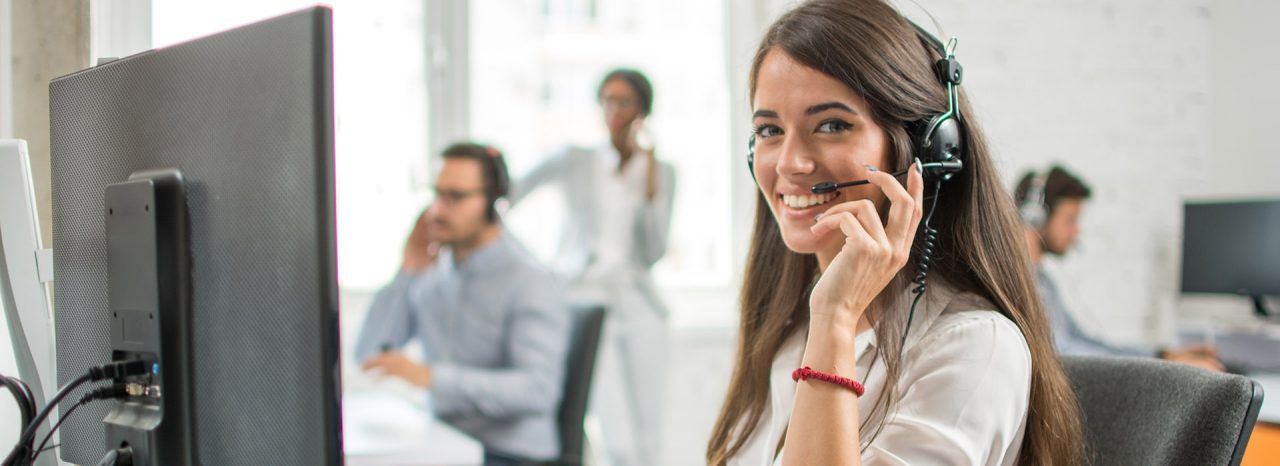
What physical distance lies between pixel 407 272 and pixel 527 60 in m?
1.16

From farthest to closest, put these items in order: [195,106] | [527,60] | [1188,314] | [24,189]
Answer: [1188,314] → [527,60] → [24,189] → [195,106]

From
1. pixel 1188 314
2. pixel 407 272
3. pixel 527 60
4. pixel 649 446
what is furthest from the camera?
pixel 1188 314

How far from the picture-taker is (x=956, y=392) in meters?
0.99

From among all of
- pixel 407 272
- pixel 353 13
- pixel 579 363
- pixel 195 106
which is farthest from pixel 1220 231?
pixel 195 106

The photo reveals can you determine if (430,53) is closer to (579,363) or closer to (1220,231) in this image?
(579,363)

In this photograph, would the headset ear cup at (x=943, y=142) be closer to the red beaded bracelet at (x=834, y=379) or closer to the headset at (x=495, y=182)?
the red beaded bracelet at (x=834, y=379)

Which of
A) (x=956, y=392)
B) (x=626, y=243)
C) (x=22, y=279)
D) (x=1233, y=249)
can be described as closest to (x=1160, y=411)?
(x=956, y=392)

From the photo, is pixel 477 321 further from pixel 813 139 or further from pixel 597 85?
pixel 813 139

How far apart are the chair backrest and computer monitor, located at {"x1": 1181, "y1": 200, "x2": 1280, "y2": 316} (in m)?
2.37

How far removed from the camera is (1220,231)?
3334 mm

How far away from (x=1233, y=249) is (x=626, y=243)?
6.96 ft

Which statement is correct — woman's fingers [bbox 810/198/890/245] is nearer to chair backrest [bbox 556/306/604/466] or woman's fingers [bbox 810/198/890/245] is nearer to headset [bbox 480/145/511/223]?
chair backrest [bbox 556/306/604/466]

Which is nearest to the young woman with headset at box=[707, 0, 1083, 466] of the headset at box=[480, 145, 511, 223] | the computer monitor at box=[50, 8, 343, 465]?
the computer monitor at box=[50, 8, 343, 465]

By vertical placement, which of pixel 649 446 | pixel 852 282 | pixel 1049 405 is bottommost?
pixel 649 446
